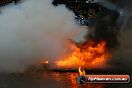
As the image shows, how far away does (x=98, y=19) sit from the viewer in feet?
317

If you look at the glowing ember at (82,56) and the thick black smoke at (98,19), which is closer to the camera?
the glowing ember at (82,56)

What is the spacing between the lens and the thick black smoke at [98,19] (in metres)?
85.3

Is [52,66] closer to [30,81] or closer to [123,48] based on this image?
[30,81]

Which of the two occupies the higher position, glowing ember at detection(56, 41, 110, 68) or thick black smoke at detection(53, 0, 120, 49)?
thick black smoke at detection(53, 0, 120, 49)

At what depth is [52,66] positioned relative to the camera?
95.1 m

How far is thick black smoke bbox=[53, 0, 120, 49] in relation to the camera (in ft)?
280

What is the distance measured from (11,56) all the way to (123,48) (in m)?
41.2

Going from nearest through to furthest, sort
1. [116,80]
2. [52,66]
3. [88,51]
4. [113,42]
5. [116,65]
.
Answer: [116,80]
[88,51]
[52,66]
[113,42]
[116,65]

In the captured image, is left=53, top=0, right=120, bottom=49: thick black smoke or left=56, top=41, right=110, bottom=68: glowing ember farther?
left=53, top=0, right=120, bottom=49: thick black smoke

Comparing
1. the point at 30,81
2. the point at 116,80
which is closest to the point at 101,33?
the point at 30,81

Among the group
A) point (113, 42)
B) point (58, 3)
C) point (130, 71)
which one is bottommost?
point (130, 71)

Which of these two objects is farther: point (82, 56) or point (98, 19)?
point (98, 19)

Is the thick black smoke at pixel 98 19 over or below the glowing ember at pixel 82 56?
over

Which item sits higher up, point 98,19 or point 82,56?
point 98,19
